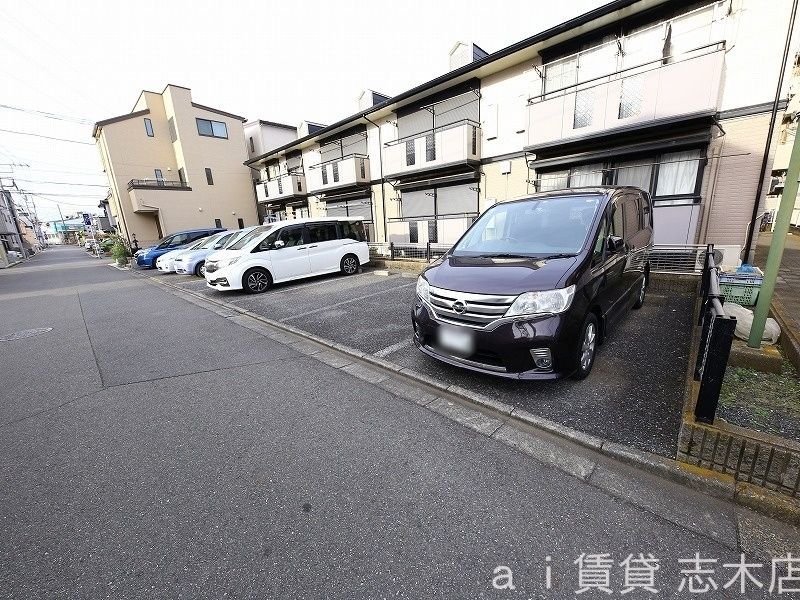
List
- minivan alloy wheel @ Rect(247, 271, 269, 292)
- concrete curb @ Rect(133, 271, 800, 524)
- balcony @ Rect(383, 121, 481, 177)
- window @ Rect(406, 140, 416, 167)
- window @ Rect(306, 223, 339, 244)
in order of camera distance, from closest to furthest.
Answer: concrete curb @ Rect(133, 271, 800, 524)
minivan alloy wheel @ Rect(247, 271, 269, 292)
window @ Rect(306, 223, 339, 244)
balcony @ Rect(383, 121, 481, 177)
window @ Rect(406, 140, 416, 167)

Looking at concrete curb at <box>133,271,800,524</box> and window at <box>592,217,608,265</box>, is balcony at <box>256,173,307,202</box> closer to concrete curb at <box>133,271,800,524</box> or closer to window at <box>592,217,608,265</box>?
concrete curb at <box>133,271,800,524</box>

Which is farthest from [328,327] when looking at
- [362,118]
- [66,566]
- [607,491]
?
[362,118]

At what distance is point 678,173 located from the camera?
7.13 m

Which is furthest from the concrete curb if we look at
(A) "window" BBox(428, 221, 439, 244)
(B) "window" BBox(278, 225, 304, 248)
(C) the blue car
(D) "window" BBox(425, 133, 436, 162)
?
(C) the blue car

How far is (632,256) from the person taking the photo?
4.24 m

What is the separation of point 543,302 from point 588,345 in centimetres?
87

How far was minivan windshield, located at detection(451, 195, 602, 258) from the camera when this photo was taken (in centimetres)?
335

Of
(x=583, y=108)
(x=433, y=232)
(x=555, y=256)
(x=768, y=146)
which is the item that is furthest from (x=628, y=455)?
(x=433, y=232)

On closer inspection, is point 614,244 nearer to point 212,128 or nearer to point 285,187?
point 285,187

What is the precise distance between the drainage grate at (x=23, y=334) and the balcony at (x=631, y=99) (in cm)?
1120

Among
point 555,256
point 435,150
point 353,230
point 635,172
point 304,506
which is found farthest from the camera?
point 435,150

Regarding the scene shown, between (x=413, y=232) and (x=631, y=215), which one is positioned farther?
(x=413, y=232)

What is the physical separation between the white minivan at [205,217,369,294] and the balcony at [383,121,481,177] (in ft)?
11.0

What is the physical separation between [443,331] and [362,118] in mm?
13331
